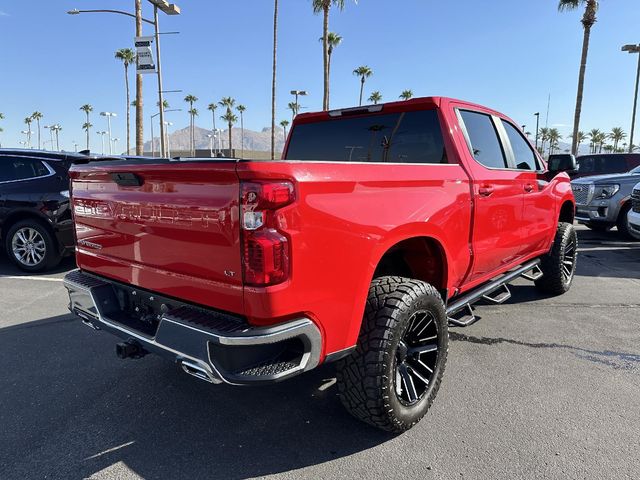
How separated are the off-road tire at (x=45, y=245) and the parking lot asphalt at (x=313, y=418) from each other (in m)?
2.36

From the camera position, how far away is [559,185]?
4.92 metres

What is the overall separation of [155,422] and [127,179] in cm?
149

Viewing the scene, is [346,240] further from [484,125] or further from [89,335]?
[89,335]

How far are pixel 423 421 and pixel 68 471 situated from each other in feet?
6.53

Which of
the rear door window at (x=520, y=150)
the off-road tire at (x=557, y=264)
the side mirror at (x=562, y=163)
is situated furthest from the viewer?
the off-road tire at (x=557, y=264)

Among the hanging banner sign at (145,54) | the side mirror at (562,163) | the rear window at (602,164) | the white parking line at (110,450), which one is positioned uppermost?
the hanging banner sign at (145,54)

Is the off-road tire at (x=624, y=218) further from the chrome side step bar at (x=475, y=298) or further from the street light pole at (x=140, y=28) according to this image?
the street light pole at (x=140, y=28)

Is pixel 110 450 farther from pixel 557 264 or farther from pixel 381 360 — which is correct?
pixel 557 264

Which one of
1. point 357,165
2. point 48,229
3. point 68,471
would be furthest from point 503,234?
point 48,229

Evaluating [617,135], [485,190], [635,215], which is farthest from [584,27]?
[617,135]

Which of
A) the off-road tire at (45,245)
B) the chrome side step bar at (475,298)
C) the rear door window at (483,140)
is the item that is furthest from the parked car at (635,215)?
the off-road tire at (45,245)

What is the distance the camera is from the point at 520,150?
430 centimetres

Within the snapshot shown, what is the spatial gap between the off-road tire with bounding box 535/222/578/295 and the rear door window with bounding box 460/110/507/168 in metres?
1.82

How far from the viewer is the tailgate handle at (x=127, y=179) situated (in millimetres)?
2327
